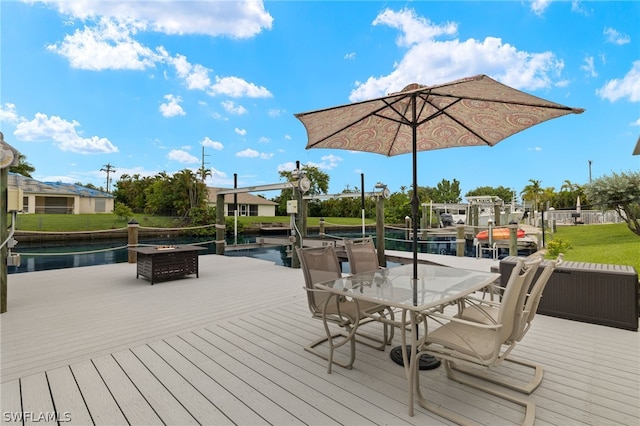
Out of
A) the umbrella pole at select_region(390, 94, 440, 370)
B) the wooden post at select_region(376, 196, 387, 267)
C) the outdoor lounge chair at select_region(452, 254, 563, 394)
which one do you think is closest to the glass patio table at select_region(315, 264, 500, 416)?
the umbrella pole at select_region(390, 94, 440, 370)

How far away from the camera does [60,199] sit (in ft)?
87.3

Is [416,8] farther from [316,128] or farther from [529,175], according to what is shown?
[529,175]

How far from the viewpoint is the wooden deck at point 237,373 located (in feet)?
5.65

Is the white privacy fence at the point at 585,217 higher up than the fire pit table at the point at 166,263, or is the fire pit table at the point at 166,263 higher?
the white privacy fence at the point at 585,217

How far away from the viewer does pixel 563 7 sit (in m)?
10.5

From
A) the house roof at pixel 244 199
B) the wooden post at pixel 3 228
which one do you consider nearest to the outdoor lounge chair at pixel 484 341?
the wooden post at pixel 3 228

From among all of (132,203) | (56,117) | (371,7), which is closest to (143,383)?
(371,7)

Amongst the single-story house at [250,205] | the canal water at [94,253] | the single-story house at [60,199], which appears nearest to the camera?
the canal water at [94,253]

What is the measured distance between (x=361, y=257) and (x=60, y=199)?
3283cm

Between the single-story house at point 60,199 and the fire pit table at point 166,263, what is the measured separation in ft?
84.9

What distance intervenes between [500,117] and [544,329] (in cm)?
220

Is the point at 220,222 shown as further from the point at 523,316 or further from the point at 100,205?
the point at 100,205

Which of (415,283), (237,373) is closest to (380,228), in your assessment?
(415,283)

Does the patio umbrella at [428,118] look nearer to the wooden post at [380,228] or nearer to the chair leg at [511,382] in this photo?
the chair leg at [511,382]
